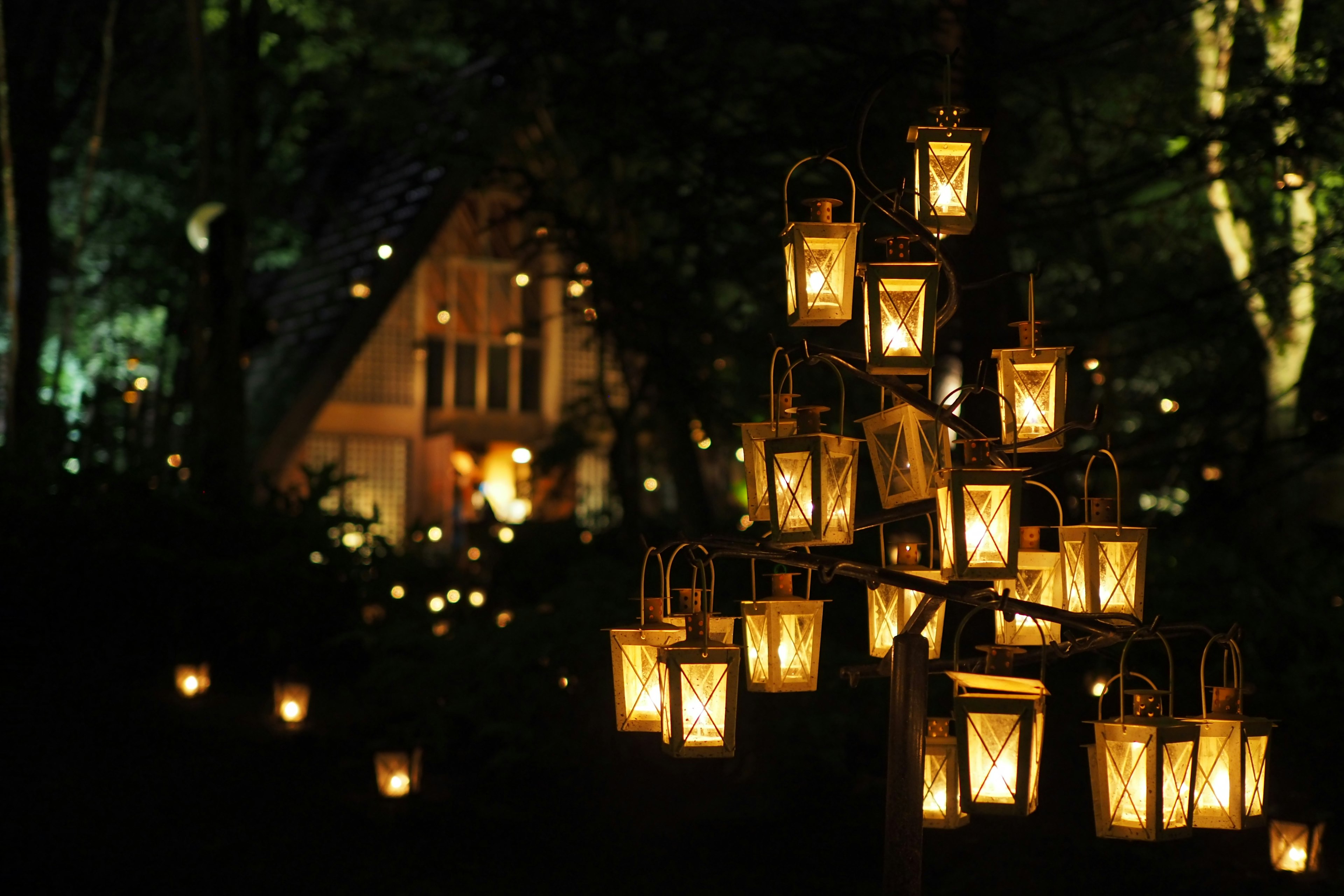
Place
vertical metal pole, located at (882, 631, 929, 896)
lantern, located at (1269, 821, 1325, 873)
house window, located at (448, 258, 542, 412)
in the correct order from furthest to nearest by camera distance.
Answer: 1. house window, located at (448, 258, 542, 412)
2. lantern, located at (1269, 821, 1325, 873)
3. vertical metal pole, located at (882, 631, 929, 896)

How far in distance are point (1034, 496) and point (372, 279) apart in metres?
11.7

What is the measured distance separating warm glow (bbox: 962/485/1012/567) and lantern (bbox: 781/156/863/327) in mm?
733

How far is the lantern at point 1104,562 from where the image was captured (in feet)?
12.3

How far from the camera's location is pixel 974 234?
313 inches

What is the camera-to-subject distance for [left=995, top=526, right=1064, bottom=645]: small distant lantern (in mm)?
3904

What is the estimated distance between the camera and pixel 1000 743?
345 cm

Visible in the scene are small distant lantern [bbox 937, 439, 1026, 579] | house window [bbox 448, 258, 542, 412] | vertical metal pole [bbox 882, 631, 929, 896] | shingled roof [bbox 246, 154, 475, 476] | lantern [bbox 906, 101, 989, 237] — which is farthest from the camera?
house window [bbox 448, 258, 542, 412]

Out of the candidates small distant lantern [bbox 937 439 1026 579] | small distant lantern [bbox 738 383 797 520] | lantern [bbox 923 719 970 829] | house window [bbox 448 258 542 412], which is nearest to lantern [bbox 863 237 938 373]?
small distant lantern [bbox 738 383 797 520]

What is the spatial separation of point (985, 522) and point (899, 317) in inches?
26.0

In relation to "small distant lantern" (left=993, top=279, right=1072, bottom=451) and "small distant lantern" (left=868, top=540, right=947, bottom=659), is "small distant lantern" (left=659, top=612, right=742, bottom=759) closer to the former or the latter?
"small distant lantern" (left=868, top=540, right=947, bottom=659)

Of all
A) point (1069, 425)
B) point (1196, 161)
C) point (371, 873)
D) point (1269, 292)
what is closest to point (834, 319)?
point (1069, 425)

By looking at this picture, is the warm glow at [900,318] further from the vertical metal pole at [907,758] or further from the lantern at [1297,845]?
the lantern at [1297,845]

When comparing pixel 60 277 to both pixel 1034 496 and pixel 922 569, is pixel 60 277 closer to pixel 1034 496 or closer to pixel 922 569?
pixel 1034 496

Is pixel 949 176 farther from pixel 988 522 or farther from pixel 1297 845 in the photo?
pixel 1297 845
